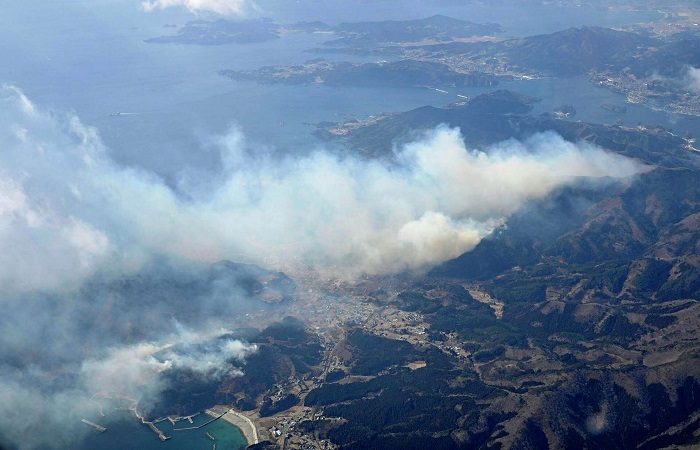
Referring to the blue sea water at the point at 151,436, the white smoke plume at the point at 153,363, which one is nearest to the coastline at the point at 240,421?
the blue sea water at the point at 151,436

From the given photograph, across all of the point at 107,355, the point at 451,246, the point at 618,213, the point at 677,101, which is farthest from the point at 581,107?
the point at 107,355

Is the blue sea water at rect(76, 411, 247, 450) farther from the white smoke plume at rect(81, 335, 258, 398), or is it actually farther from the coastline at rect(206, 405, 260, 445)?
the white smoke plume at rect(81, 335, 258, 398)

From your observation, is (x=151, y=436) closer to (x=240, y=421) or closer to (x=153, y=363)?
(x=240, y=421)

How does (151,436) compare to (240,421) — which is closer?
(151,436)

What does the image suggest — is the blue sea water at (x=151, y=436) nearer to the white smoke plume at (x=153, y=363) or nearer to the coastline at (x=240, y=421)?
the coastline at (x=240, y=421)

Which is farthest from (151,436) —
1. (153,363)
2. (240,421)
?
(153,363)

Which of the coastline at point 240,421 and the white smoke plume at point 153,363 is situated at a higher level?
the white smoke plume at point 153,363

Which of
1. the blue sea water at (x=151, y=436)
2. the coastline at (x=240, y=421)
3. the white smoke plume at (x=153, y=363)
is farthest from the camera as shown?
the white smoke plume at (x=153, y=363)

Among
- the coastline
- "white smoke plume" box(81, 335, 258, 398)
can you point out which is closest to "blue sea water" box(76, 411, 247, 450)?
the coastline

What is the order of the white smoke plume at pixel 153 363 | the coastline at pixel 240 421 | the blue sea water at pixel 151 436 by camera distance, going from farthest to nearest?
the white smoke plume at pixel 153 363 < the coastline at pixel 240 421 < the blue sea water at pixel 151 436
